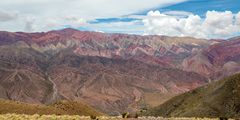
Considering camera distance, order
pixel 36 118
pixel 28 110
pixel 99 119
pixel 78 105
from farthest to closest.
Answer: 1. pixel 78 105
2. pixel 28 110
3. pixel 99 119
4. pixel 36 118

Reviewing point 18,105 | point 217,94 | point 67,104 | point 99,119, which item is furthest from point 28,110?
point 217,94

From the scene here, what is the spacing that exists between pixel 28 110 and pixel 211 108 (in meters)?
87.2

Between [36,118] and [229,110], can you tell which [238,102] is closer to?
[229,110]

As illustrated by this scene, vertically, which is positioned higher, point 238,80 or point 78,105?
point 238,80

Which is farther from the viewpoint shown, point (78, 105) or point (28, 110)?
point (78, 105)

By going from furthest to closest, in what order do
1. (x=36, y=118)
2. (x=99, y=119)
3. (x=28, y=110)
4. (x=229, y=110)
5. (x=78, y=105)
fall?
(x=78, y=105) → (x=229, y=110) → (x=28, y=110) → (x=99, y=119) → (x=36, y=118)

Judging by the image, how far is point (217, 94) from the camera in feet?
649

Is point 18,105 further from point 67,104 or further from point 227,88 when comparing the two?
point 227,88

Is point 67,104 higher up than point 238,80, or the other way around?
point 238,80

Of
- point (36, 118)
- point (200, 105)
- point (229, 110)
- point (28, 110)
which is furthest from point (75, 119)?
point (200, 105)

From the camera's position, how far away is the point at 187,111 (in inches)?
7790

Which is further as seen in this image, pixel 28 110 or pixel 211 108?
pixel 211 108

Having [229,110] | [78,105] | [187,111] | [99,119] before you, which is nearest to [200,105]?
[187,111]

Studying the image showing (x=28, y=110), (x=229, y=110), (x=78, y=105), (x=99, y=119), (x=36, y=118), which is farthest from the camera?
(x=78, y=105)
